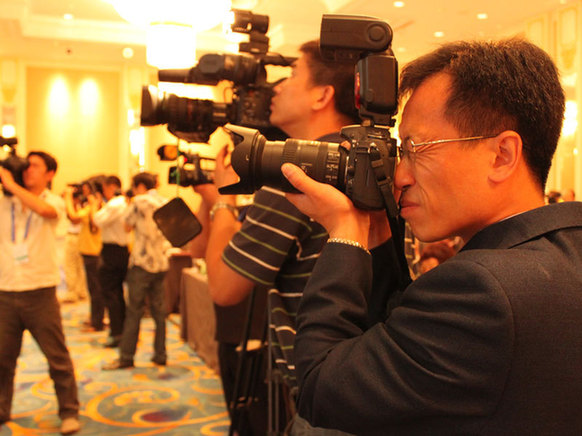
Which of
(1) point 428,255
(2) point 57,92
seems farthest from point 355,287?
(2) point 57,92

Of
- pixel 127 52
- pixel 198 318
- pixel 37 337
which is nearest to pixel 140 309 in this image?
pixel 198 318

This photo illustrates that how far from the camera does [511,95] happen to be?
0.81m

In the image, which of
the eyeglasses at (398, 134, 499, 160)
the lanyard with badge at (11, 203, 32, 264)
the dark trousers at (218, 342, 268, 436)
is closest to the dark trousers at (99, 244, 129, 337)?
the lanyard with badge at (11, 203, 32, 264)

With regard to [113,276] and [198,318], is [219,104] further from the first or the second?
[113,276]

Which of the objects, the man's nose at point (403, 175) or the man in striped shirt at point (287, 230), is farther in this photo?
the man in striped shirt at point (287, 230)

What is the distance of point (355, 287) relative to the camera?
2.89 feet

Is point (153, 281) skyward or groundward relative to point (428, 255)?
groundward

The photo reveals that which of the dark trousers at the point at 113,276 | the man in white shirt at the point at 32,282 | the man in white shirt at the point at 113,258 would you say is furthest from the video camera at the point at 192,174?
the dark trousers at the point at 113,276

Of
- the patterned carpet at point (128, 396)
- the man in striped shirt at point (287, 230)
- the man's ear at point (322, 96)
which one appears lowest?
the patterned carpet at point (128, 396)

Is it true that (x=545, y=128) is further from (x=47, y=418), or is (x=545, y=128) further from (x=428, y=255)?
(x=47, y=418)

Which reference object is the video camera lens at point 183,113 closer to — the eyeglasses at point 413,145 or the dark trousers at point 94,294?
the eyeglasses at point 413,145

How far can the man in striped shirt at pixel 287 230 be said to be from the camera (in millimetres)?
1408

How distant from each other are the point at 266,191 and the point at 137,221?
9.91 ft

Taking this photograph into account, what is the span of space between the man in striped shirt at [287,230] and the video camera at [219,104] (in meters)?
0.07
